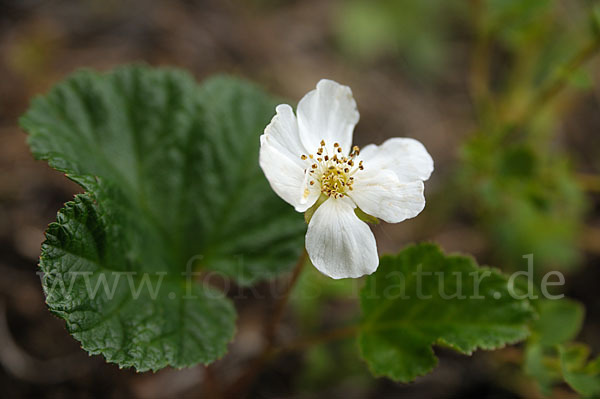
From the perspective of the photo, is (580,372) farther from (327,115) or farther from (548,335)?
(327,115)

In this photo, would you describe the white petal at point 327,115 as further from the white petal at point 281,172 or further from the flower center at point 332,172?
the white petal at point 281,172

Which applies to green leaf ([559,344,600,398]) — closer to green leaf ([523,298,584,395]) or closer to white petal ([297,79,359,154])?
green leaf ([523,298,584,395])

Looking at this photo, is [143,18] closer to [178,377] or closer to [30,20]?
[30,20]

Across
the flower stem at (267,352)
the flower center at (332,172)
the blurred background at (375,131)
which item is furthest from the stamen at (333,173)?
the blurred background at (375,131)

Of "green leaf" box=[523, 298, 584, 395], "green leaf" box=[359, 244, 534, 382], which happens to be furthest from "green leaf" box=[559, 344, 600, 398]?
"green leaf" box=[359, 244, 534, 382]

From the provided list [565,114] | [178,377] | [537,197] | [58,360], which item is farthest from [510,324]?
[565,114]
